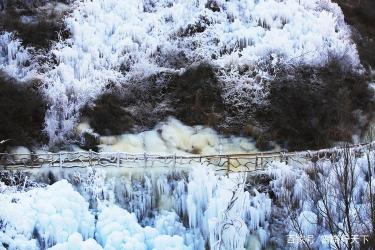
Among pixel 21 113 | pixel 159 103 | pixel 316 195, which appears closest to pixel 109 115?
pixel 159 103

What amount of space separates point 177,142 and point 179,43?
509 centimetres

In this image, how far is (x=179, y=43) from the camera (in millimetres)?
22406

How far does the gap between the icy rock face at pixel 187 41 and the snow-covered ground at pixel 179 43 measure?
3 cm

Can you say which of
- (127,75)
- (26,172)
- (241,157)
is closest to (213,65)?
(127,75)

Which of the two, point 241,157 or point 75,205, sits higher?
point 241,157

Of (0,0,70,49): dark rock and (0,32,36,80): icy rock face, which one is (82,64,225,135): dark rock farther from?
(0,0,70,49): dark rock

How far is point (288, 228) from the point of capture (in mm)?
15789

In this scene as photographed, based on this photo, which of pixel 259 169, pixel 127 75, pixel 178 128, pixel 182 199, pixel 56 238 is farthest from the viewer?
pixel 127 75

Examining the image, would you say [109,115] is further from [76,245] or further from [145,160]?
[76,245]

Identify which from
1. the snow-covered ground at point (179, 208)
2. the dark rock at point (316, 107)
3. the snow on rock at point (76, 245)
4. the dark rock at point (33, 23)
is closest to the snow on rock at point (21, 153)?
the snow-covered ground at point (179, 208)

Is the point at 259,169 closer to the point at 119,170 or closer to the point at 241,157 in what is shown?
the point at 241,157

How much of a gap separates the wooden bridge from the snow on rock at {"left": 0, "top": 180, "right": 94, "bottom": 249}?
5.00 feet

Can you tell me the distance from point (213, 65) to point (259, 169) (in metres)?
5.31

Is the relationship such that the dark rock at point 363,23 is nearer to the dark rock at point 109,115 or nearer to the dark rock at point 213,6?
the dark rock at point 213,6
